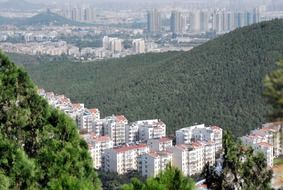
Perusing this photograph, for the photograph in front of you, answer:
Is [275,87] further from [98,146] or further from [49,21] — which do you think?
[49,21]

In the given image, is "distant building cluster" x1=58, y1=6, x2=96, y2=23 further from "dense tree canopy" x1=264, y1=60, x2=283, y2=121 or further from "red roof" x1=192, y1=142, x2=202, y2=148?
"dense tree canopy" x1=264, y1=60, x2=283, y2=121

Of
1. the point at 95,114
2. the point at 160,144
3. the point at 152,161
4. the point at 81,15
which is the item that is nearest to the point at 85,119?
the point at 95,114

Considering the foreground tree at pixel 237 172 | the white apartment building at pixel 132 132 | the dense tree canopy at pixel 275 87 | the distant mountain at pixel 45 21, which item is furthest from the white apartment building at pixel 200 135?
the distant mountain at pixel 45 21

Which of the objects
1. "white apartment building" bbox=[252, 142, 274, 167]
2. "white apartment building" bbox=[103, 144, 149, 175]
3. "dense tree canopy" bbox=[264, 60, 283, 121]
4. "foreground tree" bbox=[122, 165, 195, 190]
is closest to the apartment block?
"white apartment building" bbox=[103, 144, 149, 175]

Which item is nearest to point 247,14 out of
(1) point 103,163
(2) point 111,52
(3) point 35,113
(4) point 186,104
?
(2) point 111,52

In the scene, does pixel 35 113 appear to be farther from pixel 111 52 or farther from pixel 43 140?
pixel 111 52
